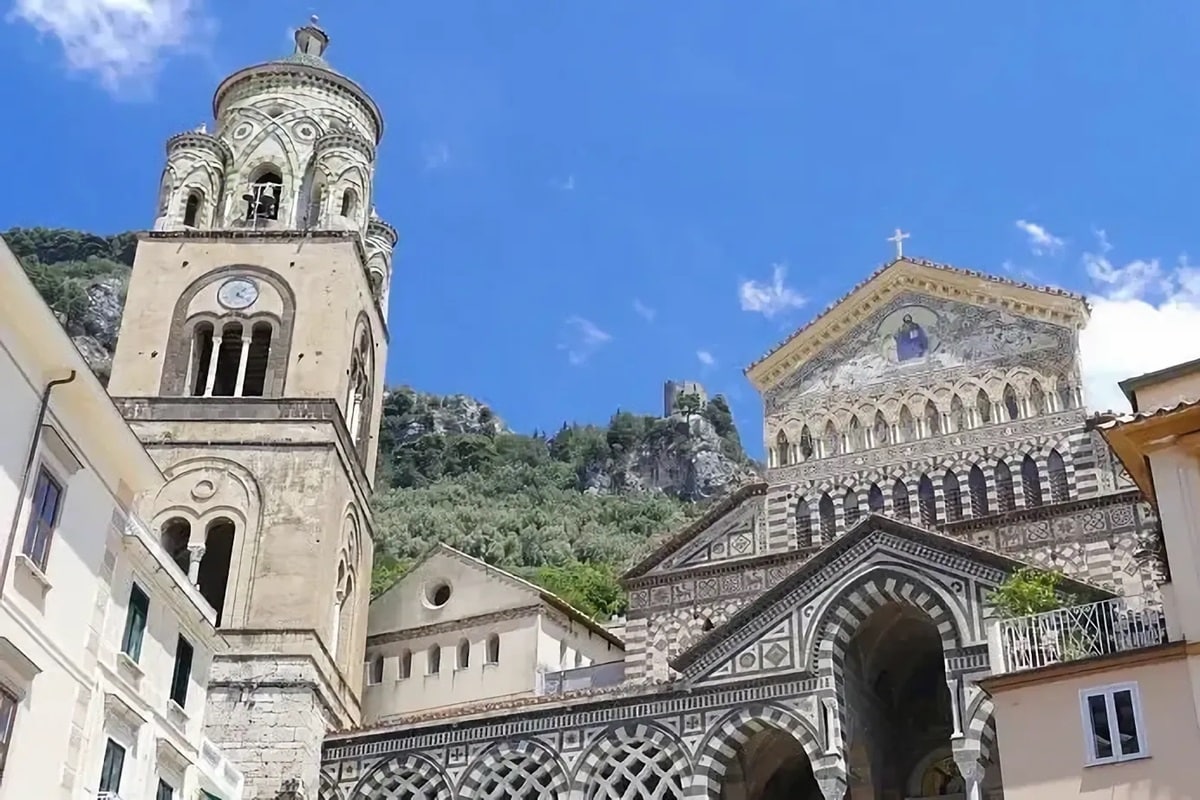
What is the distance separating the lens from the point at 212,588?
969 inches

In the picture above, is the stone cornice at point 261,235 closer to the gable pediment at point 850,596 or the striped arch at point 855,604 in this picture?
the gable pediment at point 850,596

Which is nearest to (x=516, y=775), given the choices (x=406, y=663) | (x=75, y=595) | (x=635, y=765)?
(x=635, y=765)

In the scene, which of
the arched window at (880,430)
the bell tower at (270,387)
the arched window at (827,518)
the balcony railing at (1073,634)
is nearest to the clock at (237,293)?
the bell tower at (270,387)

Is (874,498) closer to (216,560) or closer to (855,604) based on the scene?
(855,604)

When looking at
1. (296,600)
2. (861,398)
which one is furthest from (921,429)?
(296,600)

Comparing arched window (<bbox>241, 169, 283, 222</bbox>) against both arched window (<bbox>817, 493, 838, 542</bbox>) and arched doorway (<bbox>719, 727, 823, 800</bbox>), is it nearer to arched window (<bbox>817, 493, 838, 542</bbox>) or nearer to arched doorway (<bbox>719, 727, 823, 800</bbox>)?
arched window (<bbox>817, 493, 838, 542</bbox>)

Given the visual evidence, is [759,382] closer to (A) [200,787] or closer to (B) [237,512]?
(B) [237,512]

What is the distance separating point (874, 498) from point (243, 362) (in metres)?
11.7

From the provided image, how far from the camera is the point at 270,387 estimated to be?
2566 cm

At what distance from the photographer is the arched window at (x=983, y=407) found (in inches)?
1000

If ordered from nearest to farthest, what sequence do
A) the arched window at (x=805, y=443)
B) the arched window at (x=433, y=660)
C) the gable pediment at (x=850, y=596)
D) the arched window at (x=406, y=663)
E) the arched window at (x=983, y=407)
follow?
the gable pediment at (x=850, y=596)
the arched window at (x=983, y=407)
the arched window at (x=805, y=443)
the arched window at (x=433, y=660)
the arched window at (x=406, y=663)

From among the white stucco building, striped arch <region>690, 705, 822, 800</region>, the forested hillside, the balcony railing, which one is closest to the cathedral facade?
striped arch <region>690, 705, 822, 800</region>

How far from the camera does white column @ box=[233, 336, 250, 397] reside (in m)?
25.6

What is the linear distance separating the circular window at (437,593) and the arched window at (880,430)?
8908 millimetres
